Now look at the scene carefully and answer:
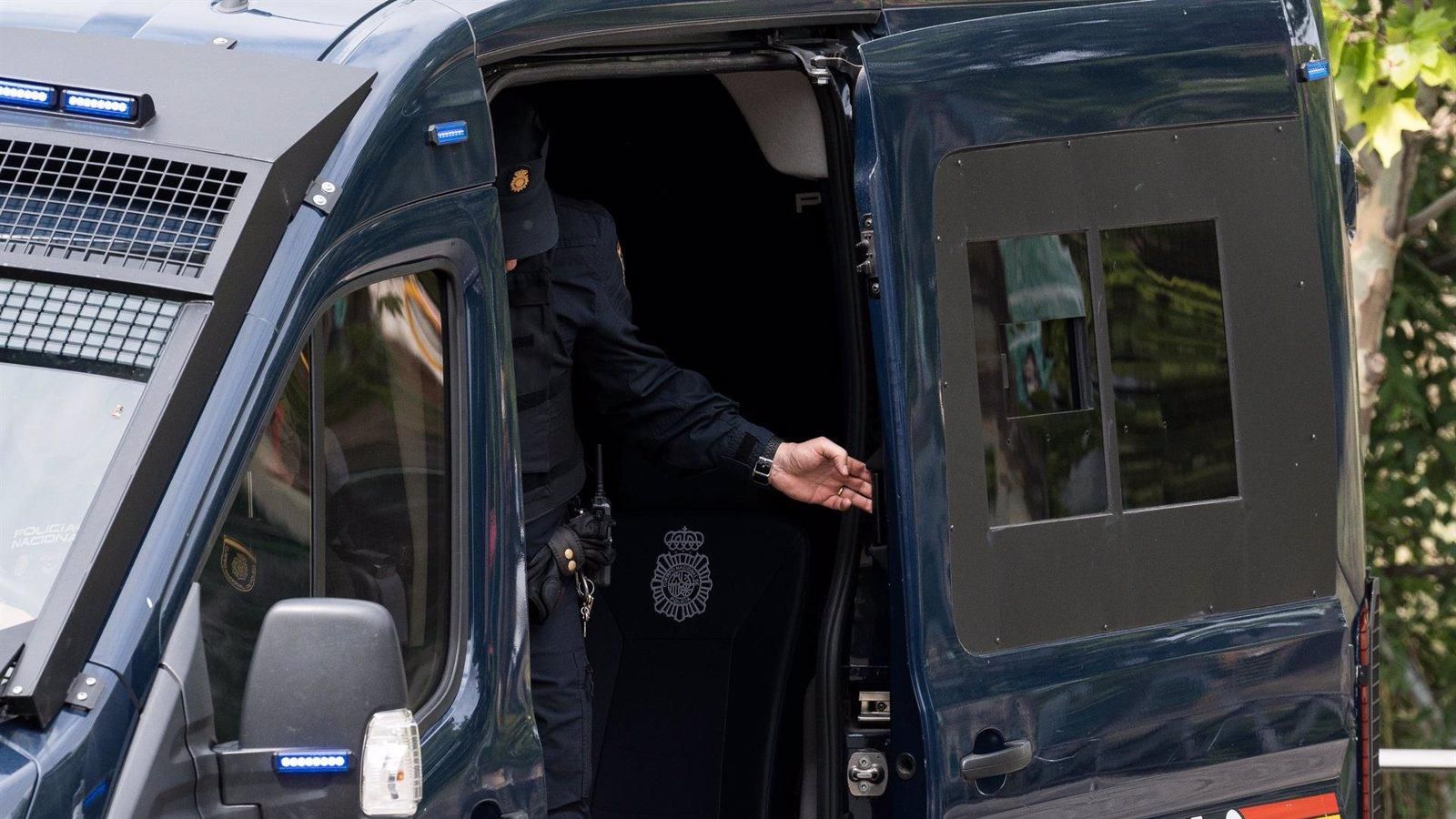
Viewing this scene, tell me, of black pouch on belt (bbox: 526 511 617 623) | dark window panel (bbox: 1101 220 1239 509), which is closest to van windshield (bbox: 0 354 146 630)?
black pouch on belt (bbox: 526 511 617 623)

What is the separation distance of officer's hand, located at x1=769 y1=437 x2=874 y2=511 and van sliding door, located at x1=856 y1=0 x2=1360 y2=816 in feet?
0.68

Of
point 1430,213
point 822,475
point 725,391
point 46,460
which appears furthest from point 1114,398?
point 1430,213

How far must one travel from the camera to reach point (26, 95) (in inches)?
92.3

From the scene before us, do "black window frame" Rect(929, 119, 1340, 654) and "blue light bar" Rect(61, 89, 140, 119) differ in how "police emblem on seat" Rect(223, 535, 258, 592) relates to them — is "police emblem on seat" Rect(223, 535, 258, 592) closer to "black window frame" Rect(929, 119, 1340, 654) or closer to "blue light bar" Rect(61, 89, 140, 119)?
"blue light bar" Rect(61, 89, 140, 119)

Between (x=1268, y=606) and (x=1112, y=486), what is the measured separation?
0.40 metres

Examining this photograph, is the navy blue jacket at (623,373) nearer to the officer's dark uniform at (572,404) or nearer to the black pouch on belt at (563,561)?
the officer's dark uniform at (572,404)

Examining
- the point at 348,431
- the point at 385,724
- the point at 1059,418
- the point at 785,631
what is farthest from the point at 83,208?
the point at 785,631

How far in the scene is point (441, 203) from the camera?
2553 mm

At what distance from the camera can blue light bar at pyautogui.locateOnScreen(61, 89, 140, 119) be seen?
7.55 feet

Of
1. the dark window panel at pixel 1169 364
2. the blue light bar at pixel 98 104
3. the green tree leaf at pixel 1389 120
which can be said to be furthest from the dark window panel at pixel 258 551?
the green tree leaf at pixel 1389 120

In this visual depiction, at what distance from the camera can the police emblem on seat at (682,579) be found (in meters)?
4.08

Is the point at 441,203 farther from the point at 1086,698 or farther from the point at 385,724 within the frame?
the point at 1086,698

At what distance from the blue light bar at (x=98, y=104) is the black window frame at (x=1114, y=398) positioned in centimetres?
127

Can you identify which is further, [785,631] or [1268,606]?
[785,631]
